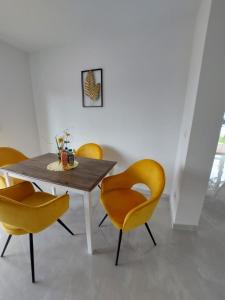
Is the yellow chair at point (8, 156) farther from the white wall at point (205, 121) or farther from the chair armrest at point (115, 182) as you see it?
the white wall at point (205, 121)

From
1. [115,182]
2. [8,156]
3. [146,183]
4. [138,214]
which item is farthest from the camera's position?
[8,156]

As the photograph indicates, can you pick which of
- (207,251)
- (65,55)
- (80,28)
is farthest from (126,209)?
(65,55)

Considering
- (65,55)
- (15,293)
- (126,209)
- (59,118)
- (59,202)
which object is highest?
(65,55)

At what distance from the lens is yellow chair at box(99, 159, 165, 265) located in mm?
1179

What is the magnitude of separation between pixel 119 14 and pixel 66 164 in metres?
1.77

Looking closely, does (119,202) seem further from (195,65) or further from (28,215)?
(195,65)

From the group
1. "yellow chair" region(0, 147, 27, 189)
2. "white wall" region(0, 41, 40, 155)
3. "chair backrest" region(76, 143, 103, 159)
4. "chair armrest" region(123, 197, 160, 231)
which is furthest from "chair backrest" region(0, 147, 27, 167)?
"chair armrest" region(123, 197, 160, 231)

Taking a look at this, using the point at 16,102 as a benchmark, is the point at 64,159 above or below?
below

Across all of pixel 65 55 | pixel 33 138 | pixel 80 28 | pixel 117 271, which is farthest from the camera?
pixel 33 138

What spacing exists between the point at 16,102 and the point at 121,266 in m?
2.87

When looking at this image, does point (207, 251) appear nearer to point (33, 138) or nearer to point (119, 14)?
point (119, 14)

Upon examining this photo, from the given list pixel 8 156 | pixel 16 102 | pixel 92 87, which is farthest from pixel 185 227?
pixel 16 102

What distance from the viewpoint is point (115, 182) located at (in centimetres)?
168

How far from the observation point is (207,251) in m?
1.49
